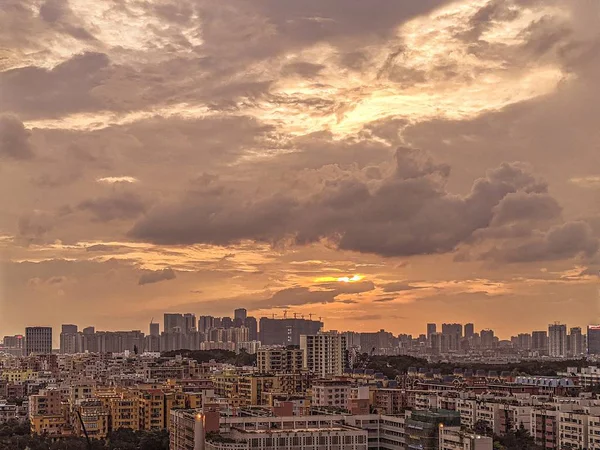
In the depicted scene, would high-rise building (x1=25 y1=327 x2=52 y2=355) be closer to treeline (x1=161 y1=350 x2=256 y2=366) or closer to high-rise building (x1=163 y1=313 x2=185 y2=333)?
high-rise building (x1=163 y1=313 x2=185 y2=333)

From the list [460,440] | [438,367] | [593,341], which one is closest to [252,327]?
[593,341]

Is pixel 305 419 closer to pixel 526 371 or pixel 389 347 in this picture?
pixel 526 371

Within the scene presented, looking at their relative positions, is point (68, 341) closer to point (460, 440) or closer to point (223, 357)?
point (223, 357)

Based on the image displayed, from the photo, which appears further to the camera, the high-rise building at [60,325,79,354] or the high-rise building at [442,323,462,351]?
the high-rise building at [442,323,462,351]

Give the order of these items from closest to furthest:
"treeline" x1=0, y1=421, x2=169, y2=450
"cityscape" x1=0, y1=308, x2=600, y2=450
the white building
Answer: the white building, "cityscape" x1=0, y1=308, x2=600, y2=450, "treeline" x1=0, y1=421, x2=169, y2=450

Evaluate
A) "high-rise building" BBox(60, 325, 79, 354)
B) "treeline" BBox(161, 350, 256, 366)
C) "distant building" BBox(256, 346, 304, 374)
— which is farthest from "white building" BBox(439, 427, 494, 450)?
"high-rise building" BBox(60, 325, 79, 354)

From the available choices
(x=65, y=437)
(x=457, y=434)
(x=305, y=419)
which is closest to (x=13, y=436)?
(x=65, y=437)
